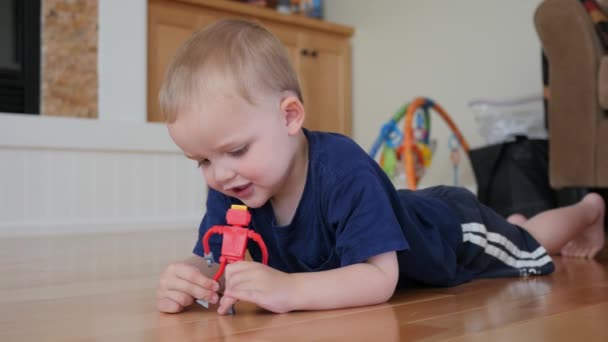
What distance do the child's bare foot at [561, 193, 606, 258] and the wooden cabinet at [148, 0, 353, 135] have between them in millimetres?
2048

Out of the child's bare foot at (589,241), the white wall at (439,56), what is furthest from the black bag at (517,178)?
the child's bare foot at (589,241)

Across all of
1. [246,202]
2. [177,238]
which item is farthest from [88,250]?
[246,202]

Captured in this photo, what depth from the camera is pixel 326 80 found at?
4020 millimetres

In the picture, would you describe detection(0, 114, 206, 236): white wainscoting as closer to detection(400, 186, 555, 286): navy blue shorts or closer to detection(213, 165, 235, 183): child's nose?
detection(400, 186, 555, 286): navy blue shorts

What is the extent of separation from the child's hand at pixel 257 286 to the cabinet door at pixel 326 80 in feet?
9.98

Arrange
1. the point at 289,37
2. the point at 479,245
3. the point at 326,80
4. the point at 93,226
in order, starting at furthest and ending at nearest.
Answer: the point at 326,80
the point at 289,37
the point at 93,226
the point at 479,245

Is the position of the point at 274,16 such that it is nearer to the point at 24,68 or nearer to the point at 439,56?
the point at 439,56

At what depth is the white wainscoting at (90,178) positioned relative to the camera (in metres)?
2.65

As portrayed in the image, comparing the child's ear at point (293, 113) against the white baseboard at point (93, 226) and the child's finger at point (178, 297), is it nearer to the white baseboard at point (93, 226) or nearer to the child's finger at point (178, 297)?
the child's finger at point (178, 297)

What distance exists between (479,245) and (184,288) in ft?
1.79

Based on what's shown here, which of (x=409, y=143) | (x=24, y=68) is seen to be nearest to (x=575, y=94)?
(x=409, y=143)

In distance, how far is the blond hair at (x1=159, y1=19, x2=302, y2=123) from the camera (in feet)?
2.79

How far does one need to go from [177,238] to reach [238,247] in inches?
57.2

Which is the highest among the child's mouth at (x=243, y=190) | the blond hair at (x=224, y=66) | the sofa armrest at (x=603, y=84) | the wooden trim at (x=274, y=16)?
the wooden trim at (x=274, y=16)
